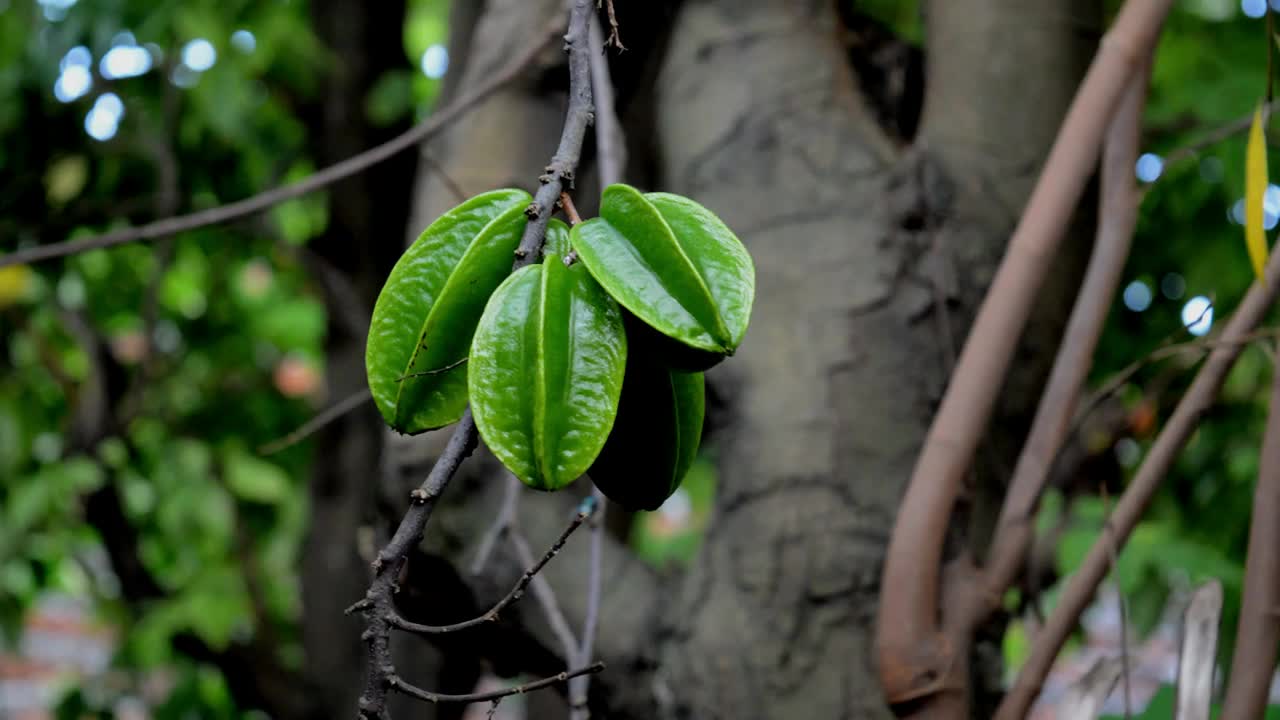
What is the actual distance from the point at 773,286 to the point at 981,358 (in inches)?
11.8

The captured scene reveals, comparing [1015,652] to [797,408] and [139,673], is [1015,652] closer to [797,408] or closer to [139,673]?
[139,673]

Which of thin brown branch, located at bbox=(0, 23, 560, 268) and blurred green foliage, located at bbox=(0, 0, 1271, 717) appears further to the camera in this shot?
blurred green foliage, located at bbox=(0, 0, 1271, 717)

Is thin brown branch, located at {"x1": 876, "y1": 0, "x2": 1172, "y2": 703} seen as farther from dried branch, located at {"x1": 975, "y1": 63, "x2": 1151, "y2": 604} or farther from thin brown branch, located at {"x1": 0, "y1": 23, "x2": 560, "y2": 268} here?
thin brown branch, located at {"x1": 0, "y1": 23, "x2": 560, "y2": 268}

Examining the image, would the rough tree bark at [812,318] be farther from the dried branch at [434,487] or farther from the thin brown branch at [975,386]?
the dried branch at [434,487]

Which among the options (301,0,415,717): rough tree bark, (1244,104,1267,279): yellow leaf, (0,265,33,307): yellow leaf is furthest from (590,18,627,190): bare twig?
(0,265,33,307): yellow leaf

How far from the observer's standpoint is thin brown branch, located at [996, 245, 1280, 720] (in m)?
1.18

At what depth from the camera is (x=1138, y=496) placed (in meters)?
1.24

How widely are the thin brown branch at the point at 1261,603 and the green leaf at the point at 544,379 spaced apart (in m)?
0.81

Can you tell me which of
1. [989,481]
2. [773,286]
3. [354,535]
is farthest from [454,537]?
[354,535]

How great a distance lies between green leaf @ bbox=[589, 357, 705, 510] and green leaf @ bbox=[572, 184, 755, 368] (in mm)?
36

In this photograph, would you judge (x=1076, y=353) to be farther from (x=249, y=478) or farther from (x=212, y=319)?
(x=212, y=319)

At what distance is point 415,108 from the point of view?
319 cm

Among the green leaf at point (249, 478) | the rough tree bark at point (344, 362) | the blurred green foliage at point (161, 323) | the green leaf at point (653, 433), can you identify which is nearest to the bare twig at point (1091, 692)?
the green leaf at point (653, 433)

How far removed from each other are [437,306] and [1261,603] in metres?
0.88
